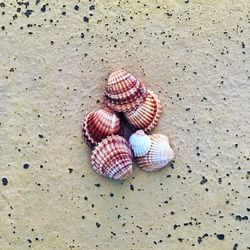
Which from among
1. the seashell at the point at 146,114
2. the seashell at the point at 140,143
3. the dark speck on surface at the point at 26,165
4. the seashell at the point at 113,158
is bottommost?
the dark speck on surface at the point at 26,165

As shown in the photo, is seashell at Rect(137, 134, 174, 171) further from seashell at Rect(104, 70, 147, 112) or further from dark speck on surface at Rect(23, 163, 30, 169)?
dark speck on surface at Rect(23, 163, 30, 169)

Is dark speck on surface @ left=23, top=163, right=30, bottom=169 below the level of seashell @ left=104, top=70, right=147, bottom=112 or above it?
below

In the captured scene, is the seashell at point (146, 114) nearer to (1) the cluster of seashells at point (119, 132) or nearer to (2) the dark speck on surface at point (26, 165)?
(1) the cluster of seashells at point (119, 132)

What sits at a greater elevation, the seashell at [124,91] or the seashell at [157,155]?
the seashell at [124,91]

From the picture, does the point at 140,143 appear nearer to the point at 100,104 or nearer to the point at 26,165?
the point at 100,104

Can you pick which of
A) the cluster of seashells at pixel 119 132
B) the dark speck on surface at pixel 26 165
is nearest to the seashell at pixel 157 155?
the cluster of seashells at pixel 119 132

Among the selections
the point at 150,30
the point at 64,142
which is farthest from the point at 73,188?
the point at 150,30

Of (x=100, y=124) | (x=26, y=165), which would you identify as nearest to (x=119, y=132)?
(x=100, y=124)

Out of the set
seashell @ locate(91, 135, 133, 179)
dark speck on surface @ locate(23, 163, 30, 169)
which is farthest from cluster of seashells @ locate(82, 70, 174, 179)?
dark speck on surface @ locate(23, 163, 30, 169)
